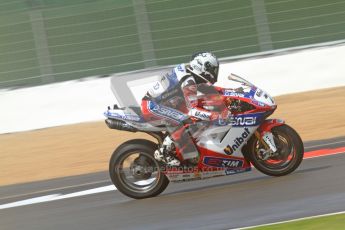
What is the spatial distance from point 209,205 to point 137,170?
1187 mm

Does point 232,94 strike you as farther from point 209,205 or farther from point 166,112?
point 209,205

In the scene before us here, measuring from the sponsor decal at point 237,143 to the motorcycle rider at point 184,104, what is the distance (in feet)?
0.88

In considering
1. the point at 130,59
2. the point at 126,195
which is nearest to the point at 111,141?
the point at 130,59

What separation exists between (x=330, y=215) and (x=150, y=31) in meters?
9.77

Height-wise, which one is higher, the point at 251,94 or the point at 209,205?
the point at 251,94

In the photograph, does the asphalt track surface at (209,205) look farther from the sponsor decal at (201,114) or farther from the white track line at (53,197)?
the sponsor decal at (201,114)

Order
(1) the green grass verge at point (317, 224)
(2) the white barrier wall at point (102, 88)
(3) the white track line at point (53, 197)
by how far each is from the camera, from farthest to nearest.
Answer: (2) the white barrier wall at point (102, 88)
(3) the white track line at point (53, 197)
(1) the green grass verge at point (317, 224)

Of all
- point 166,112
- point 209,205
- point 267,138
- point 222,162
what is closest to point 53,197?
point 166,112

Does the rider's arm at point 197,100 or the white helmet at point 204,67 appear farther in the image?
the white helmet at point 204,67

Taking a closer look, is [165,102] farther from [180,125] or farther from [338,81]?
[338,81]

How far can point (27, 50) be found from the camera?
667 inches

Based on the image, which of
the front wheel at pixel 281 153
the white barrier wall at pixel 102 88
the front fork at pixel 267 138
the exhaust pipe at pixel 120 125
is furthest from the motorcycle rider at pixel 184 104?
the white barrier wall at pixel 102 88

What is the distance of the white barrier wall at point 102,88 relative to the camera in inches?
614

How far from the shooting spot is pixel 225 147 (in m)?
9.59
